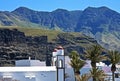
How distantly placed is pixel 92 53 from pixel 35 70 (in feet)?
34.9

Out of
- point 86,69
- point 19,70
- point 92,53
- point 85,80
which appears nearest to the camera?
point 85,80

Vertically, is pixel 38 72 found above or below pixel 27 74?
above

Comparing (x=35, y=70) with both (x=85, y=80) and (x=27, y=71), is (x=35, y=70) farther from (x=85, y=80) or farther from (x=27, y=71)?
(x=85, y=80)

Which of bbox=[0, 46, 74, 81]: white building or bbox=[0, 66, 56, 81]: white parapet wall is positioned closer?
bbox=[0, 46, 74, 81]: white building

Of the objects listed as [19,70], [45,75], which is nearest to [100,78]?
[45,75]

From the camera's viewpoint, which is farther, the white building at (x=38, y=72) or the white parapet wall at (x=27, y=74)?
the white parapet wall at (x=27, y=74)

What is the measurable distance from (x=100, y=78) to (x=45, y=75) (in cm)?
945

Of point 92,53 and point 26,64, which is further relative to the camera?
point 26,64

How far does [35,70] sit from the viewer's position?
68500mm

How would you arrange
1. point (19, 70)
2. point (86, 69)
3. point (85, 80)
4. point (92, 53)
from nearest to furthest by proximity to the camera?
1. point (85, 80)
2. point (19, 70)
3. point (92, 53)
4. point (86, 69)

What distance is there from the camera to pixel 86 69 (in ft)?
259

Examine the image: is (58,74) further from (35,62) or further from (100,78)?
(35,62)

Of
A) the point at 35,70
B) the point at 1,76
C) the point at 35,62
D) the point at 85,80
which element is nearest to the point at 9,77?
the point at 1,76

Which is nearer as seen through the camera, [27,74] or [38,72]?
[27,74]
